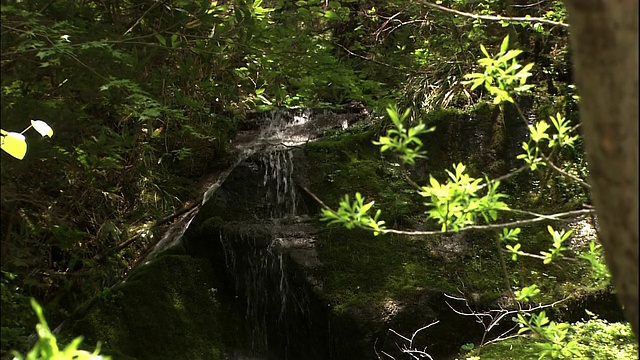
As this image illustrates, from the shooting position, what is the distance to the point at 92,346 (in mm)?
4941

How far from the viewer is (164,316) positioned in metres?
5.68

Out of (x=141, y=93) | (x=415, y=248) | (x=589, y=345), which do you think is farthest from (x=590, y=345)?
(x=141, y=93)

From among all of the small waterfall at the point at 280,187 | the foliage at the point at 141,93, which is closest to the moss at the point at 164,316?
the foliage at the point at 141,93

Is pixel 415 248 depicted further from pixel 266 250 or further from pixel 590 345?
pixel 590 345

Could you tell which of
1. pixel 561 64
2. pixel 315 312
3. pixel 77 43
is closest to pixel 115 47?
pixel 77 43

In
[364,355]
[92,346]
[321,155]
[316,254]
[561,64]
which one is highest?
[561,64]

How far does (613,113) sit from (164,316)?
5481 millimetres

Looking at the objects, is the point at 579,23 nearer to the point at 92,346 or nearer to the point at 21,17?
the point at 21,17

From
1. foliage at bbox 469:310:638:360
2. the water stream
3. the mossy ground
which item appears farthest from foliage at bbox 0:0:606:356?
foliage at bbox 469:310:638:360

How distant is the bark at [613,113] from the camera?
871 mm

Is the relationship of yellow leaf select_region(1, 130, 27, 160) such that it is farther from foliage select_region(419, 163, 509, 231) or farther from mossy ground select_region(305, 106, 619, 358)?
mossy ground select_region(305, 106, 619, 358)

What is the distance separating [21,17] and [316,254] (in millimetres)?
3652

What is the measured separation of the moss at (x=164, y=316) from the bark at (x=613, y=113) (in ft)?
16.0

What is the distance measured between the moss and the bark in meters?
4.89
